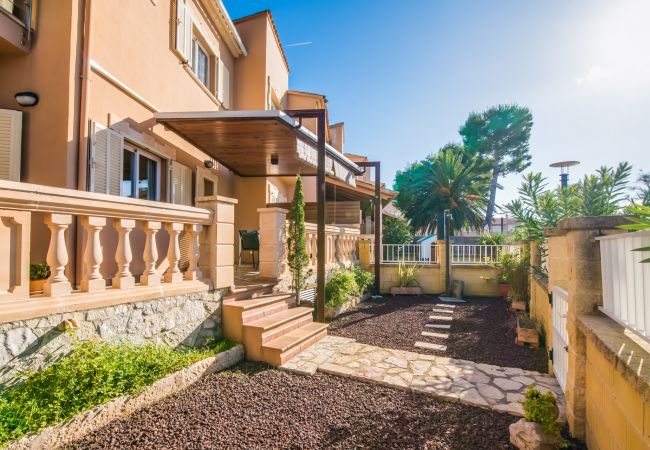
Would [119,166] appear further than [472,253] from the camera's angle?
No

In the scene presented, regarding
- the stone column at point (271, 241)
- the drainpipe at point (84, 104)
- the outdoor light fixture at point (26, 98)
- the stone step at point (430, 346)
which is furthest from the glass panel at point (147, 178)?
the stone step at point (430, 346)

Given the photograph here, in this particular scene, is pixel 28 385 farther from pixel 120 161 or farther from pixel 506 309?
pixel 506 309

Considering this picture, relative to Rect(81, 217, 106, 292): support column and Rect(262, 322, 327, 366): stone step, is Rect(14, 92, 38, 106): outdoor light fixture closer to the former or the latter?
Rect(81, 217, 106, 292): support column

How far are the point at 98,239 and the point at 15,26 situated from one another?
4148mm

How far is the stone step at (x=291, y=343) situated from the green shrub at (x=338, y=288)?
1.73m

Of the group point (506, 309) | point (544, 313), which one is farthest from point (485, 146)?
point (544, 313)

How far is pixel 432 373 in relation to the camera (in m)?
4.62

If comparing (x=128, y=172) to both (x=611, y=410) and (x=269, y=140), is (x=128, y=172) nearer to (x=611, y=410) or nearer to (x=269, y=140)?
(x=269, y=140)

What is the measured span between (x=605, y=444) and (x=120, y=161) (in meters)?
7.57

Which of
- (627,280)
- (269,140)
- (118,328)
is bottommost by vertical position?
(118,328)

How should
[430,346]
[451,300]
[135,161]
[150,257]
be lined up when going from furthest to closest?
[451,300], [135,161], [430,346], [150,257]

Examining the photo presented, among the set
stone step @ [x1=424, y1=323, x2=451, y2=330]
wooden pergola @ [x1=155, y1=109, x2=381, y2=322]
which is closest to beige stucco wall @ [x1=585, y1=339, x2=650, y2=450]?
stone step @ [x1=424, y1=323, x2=451, y2=330]

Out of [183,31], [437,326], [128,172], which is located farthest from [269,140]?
[437,326]

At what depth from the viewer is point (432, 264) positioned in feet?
37.5
